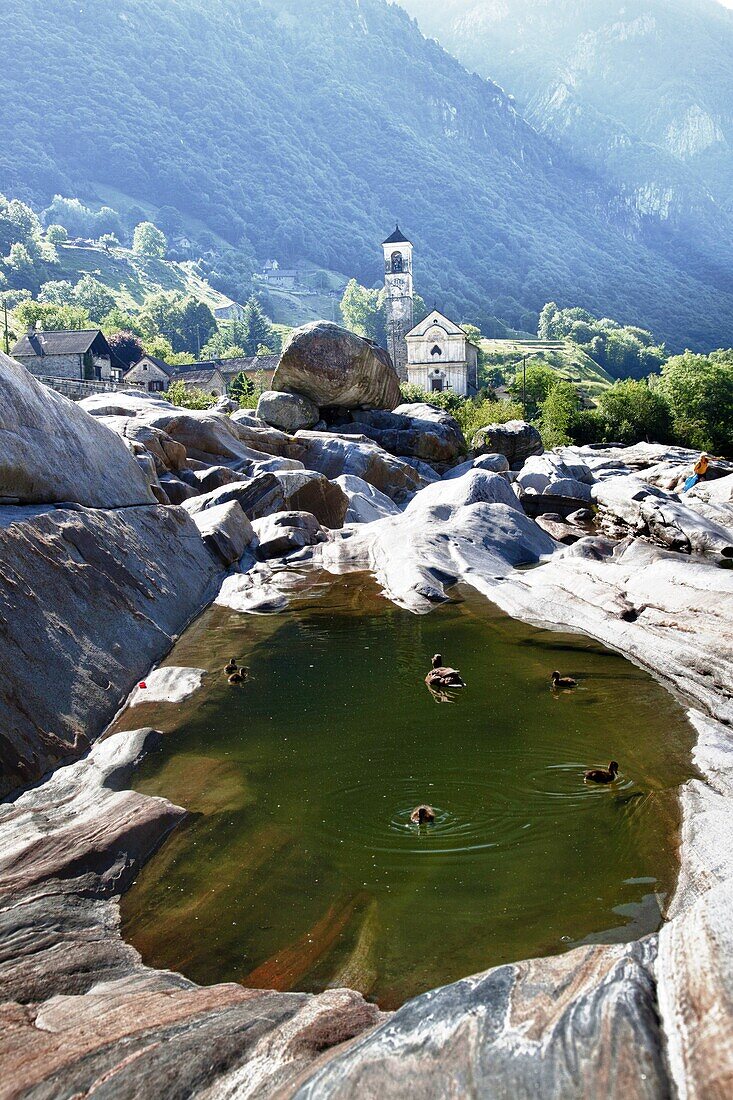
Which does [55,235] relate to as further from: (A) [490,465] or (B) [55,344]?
(A) [490,465]

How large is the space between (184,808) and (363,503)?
17797mm

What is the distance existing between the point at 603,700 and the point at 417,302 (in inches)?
6358

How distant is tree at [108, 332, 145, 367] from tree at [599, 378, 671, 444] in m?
53.5

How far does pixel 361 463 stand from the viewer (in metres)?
28.7

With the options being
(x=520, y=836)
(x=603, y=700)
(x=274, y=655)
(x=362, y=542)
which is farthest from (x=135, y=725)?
(x=362, y=542)

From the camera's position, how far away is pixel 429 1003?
3396 mm

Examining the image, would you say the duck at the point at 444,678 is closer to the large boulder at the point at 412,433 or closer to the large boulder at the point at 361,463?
the large boulder at the point at 361,463

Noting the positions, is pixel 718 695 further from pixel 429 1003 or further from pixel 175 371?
pixel 175 371

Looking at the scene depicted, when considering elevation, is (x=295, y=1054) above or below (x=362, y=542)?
above

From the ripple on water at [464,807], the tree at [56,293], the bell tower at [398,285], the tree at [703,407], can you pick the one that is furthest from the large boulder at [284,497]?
the tree at [56,293]

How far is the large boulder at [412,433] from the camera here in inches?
1416

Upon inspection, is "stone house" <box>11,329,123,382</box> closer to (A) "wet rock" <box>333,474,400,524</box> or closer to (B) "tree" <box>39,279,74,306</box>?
(A) "wet rock" <box>333,474,400,524</box>

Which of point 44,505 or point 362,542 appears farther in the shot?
point 362,542

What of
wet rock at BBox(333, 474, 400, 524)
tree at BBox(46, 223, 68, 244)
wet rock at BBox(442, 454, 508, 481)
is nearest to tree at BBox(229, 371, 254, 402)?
wet rock at BBox(442, 454, 508, 481)
